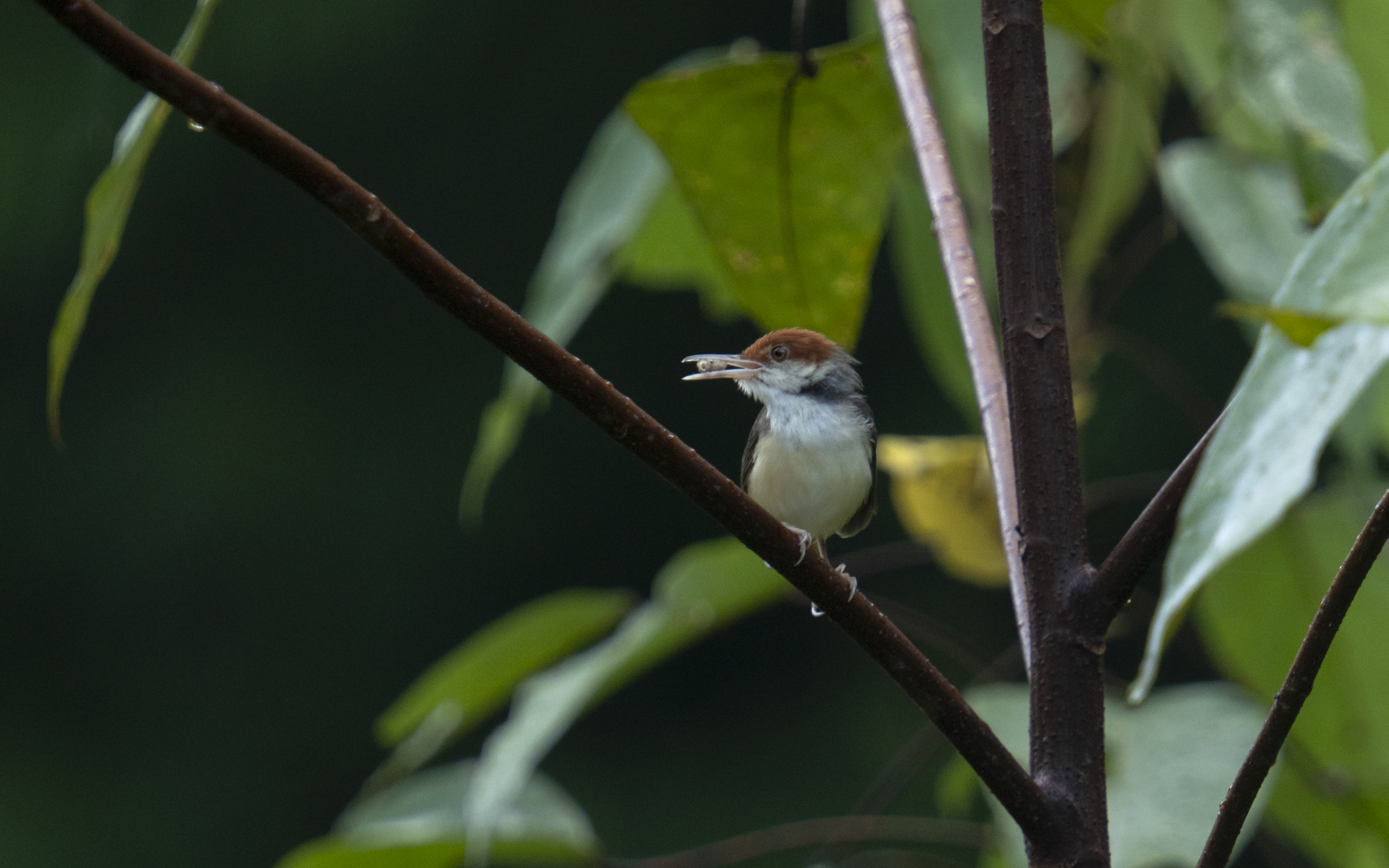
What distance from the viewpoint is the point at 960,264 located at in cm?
70

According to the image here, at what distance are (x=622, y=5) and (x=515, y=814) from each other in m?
4.77

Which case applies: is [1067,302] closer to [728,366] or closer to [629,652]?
[728,366]

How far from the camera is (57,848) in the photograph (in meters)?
5.15

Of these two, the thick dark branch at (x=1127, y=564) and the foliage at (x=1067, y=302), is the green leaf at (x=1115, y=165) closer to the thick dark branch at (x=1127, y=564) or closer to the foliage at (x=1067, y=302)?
the foliage at (x=1067, y=302)

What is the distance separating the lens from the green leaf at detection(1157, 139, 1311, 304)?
118 centimetres

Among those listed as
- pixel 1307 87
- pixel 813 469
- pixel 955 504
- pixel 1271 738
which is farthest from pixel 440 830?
pixel 1307 87

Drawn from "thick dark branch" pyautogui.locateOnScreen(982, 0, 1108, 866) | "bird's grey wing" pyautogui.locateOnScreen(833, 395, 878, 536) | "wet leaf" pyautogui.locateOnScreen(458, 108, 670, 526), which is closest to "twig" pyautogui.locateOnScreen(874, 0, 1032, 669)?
"thick dark branch" pyautogui.locateOnScreen(982, 0, 1108, 866)

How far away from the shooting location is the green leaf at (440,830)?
1.07m

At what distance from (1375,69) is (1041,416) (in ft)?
2.06

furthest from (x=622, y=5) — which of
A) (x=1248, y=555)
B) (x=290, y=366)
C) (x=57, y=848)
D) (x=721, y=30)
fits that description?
(x=1248, y=555)

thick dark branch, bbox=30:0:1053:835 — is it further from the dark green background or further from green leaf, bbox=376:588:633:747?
the dark green background

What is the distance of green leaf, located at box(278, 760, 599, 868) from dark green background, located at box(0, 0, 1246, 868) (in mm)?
3579

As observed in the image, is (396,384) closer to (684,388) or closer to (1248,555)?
(684,388)

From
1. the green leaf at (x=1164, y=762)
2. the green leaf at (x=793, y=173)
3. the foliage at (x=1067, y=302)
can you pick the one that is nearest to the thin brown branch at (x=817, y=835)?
the foliage at (x=1067, y=302)
